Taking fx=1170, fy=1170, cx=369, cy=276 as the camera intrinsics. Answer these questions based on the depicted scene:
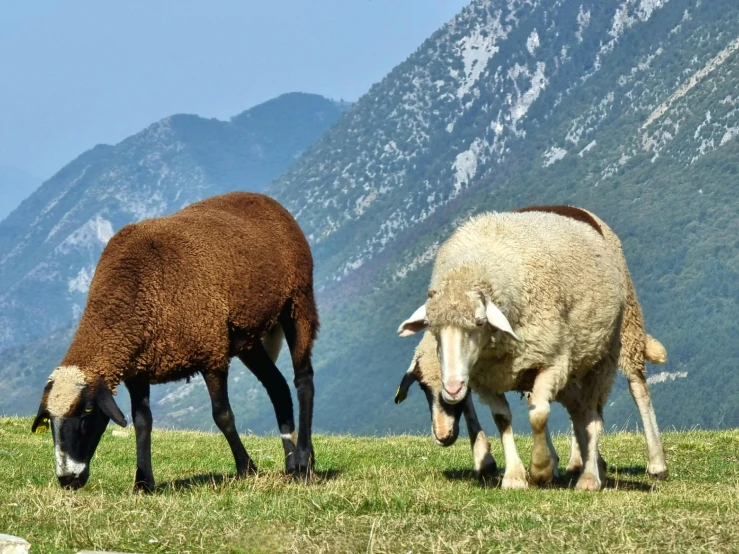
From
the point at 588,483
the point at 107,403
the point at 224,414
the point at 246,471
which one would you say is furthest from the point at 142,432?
the point at 588,483

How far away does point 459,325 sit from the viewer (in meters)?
11.1

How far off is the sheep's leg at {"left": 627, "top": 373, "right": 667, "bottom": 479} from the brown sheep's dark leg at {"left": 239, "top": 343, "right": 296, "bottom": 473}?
14.3ft

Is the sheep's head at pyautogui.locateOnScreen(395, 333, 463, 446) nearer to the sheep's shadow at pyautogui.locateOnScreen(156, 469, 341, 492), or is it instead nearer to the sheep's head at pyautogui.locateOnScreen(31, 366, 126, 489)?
the sheep's shadow at pyautogui.locateOnScreen(156, 469, 341, 492)

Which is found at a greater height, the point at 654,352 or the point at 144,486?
the point at 654,352

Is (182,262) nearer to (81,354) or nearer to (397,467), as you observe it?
(81,354)

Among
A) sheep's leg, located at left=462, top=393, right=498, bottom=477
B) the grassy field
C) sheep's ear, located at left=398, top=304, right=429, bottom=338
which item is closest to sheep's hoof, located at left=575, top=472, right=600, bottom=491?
the grassy field

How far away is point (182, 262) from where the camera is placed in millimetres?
12484

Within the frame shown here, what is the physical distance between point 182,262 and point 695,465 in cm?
727

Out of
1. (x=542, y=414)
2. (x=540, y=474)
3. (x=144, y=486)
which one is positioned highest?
(x=542, y=414)

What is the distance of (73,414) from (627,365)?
6.92 meters

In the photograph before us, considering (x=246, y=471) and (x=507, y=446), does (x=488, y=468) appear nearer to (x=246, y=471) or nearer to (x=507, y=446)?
(x=507, y=446)

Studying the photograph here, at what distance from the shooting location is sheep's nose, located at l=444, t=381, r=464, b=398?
10.9 m

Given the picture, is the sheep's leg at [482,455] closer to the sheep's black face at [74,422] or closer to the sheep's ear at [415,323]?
the sheep's ear at [415,323]

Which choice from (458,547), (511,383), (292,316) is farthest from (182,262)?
(458,547)
